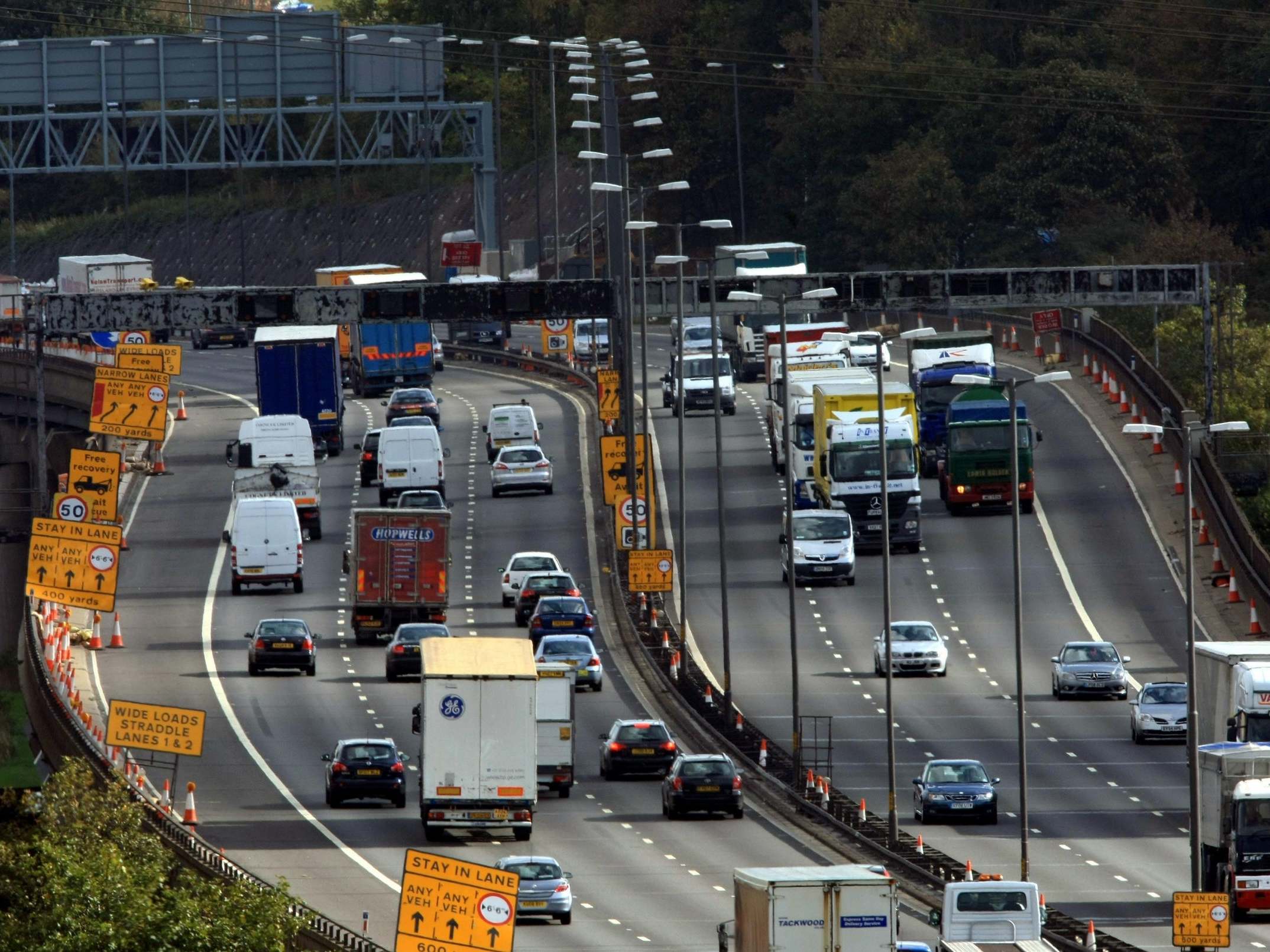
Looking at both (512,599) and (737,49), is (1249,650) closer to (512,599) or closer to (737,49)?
(512,599)

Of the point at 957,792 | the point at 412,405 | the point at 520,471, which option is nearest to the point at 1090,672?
the point at 957,792

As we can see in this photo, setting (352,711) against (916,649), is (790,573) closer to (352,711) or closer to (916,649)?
(916,649)

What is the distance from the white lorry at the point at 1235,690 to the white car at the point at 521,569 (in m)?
24.3

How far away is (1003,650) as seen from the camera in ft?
200

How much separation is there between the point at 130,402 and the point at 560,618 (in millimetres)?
13245

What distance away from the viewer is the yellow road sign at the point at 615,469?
65125mm

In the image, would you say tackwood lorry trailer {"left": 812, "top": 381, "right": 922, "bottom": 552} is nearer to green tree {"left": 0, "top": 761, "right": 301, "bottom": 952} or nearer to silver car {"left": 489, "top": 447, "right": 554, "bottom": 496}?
silver car {"left": 489, "top": 447, "right": 554, "bottom": 496}

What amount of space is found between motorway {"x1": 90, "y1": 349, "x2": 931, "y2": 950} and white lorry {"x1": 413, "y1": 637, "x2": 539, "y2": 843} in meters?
0.57

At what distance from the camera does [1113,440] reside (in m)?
82.5

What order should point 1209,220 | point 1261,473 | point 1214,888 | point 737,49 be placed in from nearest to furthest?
1. point 1214,888
2. point 1261,473
3. point 1209,220
4. point 737,49

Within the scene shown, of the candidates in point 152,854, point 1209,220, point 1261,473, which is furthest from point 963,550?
point 1209,220

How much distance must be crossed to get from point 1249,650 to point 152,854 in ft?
55.9

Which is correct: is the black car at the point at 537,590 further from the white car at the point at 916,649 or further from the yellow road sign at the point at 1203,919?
the yellow road sign at the point at 1203,919

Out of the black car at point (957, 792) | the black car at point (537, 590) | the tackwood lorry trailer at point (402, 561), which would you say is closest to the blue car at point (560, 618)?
the black car at point (537, 590)
